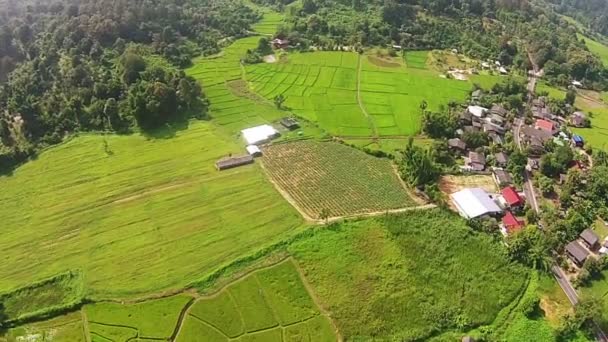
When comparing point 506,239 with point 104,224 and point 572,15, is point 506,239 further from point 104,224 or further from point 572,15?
point 572,15

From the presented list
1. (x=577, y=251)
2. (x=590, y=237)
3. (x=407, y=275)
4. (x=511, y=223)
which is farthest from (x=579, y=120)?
(x=407, y=275)

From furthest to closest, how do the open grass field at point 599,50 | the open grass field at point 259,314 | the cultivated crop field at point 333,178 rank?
the open grass field at point 599,50
the cultivated crop field at point 333,178
the open grass field at point 259,314

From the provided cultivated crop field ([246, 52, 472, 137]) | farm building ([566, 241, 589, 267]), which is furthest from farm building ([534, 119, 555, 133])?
farm building ([566, 241, 589, 267])

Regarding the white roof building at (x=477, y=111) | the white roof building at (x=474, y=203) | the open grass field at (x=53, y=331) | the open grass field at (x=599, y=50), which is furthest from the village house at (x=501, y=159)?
the open grass field at (x=599, y=50)

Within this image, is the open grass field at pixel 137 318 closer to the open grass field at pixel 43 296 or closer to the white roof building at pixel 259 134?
the open grass field at pixel 43 296

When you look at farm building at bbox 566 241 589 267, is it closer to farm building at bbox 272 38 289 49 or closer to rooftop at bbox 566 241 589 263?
rooftop at bbox 566 241 589 263

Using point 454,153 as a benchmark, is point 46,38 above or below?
above

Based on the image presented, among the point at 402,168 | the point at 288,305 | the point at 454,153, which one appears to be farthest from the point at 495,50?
the point at 288,305
